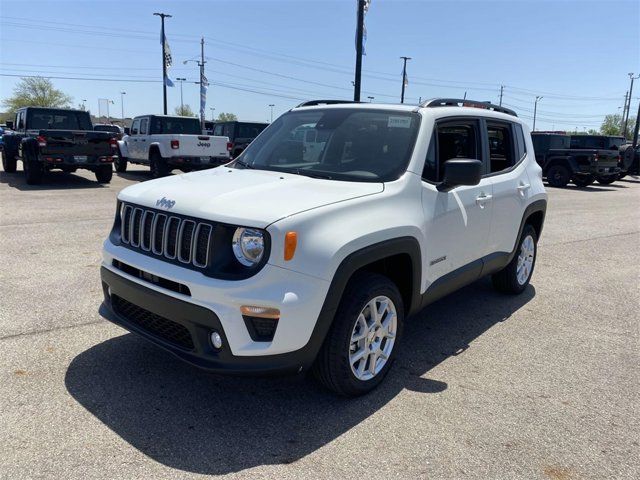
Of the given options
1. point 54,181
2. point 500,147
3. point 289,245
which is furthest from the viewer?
point 54,181

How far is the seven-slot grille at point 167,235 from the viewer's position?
9.48ft

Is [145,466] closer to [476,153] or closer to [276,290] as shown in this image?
[276,290]

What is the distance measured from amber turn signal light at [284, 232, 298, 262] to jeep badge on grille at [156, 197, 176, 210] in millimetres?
821

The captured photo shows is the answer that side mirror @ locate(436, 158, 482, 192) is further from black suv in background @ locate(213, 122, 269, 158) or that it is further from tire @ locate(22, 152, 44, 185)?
black suv in background @ locate(213, 122, 269, 158)

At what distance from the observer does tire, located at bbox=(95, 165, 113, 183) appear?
14.0 m

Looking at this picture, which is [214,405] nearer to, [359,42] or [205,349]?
[205,349]

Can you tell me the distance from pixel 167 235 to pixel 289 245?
82 cm

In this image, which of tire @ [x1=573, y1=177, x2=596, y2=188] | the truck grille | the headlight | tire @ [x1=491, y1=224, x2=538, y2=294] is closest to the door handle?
tire @ [x1=491, y1=224, x2=538, y2=294]

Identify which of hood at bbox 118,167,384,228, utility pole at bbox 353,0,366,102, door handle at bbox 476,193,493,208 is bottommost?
door handle at bbox 476,193,493,208

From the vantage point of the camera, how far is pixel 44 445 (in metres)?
2.69

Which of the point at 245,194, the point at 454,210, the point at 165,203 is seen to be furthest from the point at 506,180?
the point at 165,203

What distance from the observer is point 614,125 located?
10462 cm

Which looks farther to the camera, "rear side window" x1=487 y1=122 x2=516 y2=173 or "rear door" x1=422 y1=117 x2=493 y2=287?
"rear side window" x1=487 y1=122 x2=516 y2=173

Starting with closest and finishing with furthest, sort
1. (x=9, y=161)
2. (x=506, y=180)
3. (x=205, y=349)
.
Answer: (x=205, y=349) → (x=506, y=180) → (x=9, y=161)
